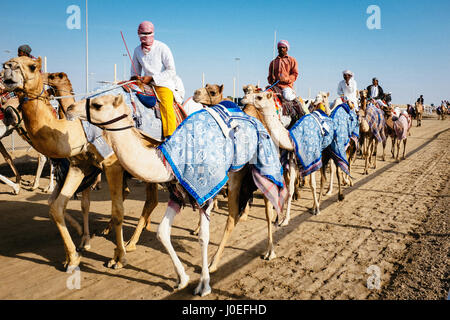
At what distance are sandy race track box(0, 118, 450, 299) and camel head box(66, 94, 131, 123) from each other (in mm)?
2105

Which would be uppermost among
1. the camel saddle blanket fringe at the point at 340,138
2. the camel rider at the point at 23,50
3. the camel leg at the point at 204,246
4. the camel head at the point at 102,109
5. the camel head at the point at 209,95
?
the camel rider at the point at 23,50

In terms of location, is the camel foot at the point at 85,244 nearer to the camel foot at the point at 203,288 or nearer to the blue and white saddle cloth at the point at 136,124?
the blue and white saddle cloth at the point at 136,124

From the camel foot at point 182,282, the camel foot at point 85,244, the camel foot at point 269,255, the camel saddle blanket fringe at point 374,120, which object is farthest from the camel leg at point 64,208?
the camel saddle blanket fringe at point 374,120

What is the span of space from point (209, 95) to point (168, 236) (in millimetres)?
3461

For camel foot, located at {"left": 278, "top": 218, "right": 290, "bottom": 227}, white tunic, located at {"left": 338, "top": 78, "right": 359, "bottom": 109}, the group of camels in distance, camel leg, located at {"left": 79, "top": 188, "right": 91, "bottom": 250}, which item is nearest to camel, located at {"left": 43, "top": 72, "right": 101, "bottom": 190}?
the group of camels in distance

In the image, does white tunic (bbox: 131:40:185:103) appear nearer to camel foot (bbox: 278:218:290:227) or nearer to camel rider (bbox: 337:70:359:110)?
camel foot (bbox: 278:218:290:227)

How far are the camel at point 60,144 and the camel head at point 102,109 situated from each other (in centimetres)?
119

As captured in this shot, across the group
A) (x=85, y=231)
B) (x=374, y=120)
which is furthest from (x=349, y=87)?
(x=85, y=231)

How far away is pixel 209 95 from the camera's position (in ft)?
21.4

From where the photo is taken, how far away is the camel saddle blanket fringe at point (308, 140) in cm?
629

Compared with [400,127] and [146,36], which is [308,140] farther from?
[400,127]

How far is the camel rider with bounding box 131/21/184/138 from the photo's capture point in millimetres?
5152
